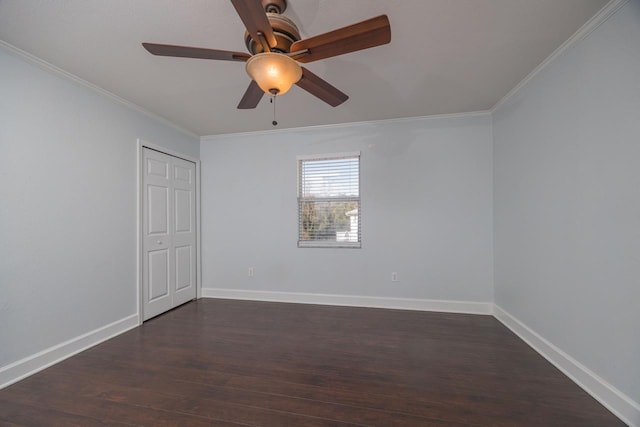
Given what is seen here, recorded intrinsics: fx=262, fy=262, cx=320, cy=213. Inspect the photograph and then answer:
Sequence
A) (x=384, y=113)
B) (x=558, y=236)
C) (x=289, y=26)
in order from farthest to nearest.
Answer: (x=384, y=113)
(x=558, y=236)
(x=289, y=26)

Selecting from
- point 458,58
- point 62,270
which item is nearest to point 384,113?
point 458,58

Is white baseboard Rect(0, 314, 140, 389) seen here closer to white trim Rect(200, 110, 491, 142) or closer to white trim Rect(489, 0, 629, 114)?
white trim Rect(200, 110, 491, 142)

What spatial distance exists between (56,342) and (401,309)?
3.53 metres

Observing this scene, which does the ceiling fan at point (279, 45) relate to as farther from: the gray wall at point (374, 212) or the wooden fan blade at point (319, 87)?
the gray wall at point (374, 212)

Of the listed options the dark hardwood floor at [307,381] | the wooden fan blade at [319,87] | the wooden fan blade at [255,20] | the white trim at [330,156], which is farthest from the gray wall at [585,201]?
the wooden fan blade at [255,20]

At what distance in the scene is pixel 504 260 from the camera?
298cm

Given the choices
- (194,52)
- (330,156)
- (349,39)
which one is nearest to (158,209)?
(330,156)

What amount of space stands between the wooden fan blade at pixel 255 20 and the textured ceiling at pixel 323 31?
47 cm

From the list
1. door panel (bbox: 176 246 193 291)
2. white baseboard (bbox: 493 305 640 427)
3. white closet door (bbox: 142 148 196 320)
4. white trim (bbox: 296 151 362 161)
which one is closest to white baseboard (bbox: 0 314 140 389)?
white closet door (bbox: 142 148 196 320)

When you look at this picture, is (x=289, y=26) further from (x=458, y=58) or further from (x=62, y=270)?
(x=62, y=270)

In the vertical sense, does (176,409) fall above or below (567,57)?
below

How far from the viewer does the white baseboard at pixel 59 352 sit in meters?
1.95

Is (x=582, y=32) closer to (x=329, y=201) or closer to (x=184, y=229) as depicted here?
(x=329, y=201)

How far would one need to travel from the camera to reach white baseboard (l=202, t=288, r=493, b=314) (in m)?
3.29
